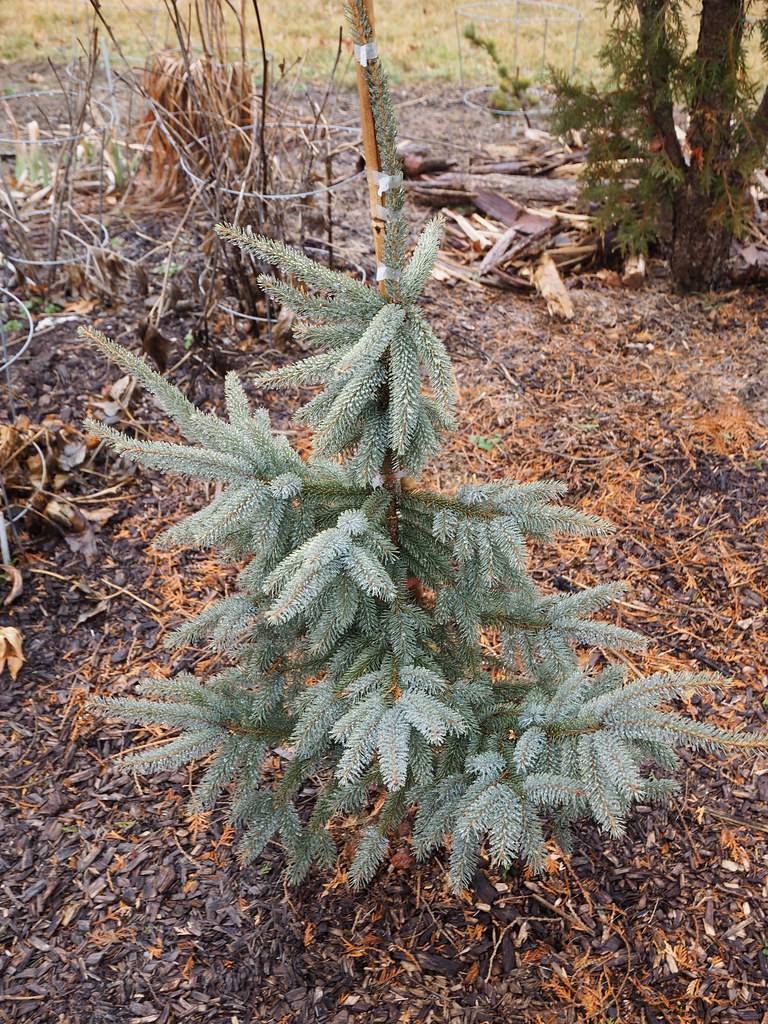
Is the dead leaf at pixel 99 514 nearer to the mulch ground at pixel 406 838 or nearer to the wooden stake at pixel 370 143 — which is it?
the mulch ground at pixel 406 838

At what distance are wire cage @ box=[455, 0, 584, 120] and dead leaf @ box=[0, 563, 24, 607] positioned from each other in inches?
202

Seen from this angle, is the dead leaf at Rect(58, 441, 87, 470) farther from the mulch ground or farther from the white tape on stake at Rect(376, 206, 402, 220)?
the white tape on stake at Rect(376, 206, 402, 220)

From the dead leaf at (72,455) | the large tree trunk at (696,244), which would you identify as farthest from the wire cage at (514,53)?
the dead leaf at (72,455)

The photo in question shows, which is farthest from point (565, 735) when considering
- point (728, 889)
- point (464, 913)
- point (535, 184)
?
point (535, 184)

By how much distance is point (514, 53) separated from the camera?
8398mm

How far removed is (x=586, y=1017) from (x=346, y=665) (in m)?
1.02

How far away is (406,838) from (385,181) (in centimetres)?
171

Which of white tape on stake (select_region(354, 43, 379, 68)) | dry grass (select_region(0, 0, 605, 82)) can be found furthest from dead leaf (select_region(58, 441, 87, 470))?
dry grass (select_region(0, 0, 605, 82))

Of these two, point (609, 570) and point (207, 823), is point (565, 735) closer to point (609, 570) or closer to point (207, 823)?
point (207, 823)

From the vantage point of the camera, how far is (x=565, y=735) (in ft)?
5.06

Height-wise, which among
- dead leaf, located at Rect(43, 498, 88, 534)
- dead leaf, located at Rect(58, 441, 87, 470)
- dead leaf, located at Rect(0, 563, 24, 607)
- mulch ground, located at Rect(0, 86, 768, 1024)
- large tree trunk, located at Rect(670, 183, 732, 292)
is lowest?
mulch ground, located at Rect(0, 86, 768, 1024)

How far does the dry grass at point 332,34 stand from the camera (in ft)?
28.0

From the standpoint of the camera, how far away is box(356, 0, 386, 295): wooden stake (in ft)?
4.64

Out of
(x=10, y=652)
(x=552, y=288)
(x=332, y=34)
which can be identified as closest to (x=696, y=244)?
(x=552, y=288)
